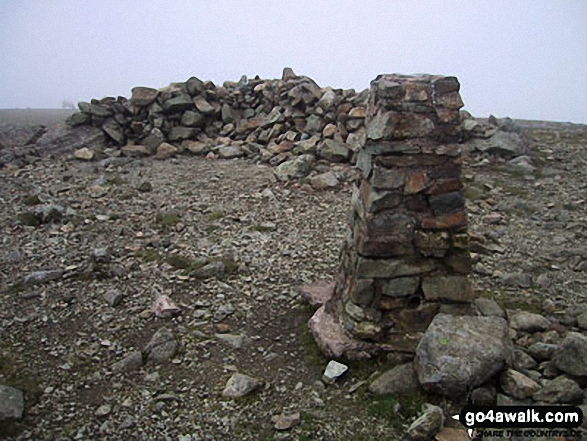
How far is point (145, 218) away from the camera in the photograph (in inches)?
385

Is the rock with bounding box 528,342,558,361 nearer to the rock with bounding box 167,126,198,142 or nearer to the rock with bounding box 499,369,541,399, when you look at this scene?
the rock with bounding box 499,369,541,399

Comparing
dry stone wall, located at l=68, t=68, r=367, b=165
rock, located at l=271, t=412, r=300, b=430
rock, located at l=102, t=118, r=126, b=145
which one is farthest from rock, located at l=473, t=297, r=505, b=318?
rock, located at l=102, t=118, r=126, b=145

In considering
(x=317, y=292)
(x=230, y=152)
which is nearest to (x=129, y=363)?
(x=317, y=292)

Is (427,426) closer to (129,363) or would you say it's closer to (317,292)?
(317,292)

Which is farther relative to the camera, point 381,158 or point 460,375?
point 381,158

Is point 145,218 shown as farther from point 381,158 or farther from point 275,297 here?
point 381,158

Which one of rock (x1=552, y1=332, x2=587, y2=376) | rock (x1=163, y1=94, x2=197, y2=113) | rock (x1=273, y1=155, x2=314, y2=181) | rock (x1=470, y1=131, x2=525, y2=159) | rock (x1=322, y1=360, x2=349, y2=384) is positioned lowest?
rock (x1=322, y1=360, x2=349, y2=384)

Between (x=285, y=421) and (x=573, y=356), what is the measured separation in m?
2.80

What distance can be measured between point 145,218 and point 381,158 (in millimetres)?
6268

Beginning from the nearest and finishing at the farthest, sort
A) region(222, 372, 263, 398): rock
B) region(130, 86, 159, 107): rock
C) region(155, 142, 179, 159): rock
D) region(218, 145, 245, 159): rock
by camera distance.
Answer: region(222, 372, 263, 398): rock → region(218, 145, 245, 159): rock → region(155, 142, 179, 159): rock → region(130, 86, 159, 107): rock

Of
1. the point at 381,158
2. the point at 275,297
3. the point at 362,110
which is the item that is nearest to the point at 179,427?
the point at 275,297

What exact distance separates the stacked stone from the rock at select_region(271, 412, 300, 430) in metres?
1.21

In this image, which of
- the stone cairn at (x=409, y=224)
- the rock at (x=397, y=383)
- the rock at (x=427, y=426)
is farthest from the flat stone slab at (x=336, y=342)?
the rock at (x=427, y=426)

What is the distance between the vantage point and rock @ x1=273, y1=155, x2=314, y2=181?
1162cm
